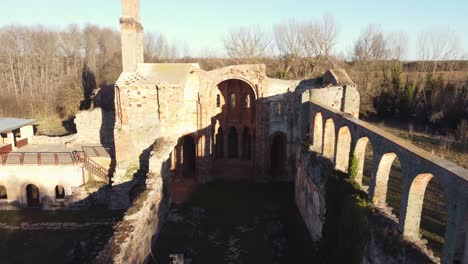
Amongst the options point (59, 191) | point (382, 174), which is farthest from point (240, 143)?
point (382, 174)

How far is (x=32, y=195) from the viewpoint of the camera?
1755 cm

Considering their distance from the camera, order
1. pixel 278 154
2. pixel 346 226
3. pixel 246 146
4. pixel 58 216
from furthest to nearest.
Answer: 1. pixel 246 146
2. pixel 278 154
3. pixel 58 216
4. pixel 346 226

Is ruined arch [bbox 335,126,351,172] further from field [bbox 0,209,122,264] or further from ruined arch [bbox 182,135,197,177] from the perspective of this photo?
ruined arch [bbox 182,135,197,177]

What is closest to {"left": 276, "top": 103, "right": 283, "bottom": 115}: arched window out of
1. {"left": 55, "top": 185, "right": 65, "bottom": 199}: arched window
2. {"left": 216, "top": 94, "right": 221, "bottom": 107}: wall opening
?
{"left": 216, "top": 94, "right": 221, "bottom": 107}: wall opening

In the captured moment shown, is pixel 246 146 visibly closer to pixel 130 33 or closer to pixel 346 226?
pixel 130 33

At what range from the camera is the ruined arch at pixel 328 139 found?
12508 mm

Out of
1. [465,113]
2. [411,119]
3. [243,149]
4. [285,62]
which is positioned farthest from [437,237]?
[285,62]

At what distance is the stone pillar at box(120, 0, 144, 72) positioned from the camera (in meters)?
17.2

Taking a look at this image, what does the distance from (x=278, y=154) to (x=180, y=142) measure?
6.14m

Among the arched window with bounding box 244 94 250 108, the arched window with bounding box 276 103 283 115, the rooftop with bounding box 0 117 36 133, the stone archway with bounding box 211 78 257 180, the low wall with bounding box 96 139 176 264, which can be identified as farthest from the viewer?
the arched window with bounding box 244 94 250 108

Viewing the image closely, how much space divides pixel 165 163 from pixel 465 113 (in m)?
29.0

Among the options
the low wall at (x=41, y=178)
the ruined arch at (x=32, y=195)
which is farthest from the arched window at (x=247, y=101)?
Answer: the ruined arch at (x=32, y=195)

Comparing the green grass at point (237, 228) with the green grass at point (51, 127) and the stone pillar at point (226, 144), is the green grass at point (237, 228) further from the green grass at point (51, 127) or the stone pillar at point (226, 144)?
the green grass at point (51, 127)

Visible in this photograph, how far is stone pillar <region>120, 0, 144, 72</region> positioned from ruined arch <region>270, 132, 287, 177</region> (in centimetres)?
866
